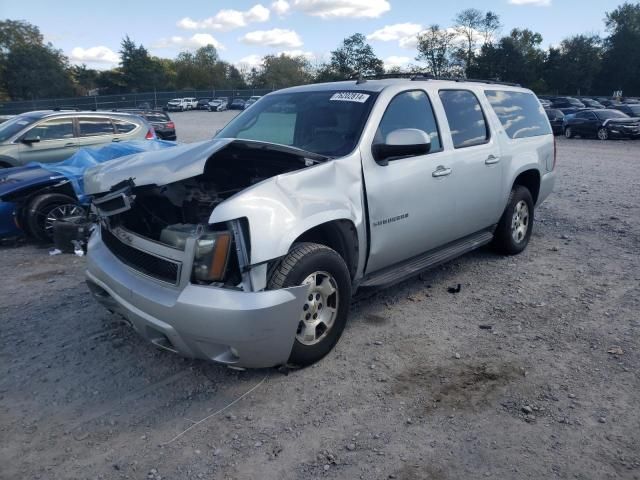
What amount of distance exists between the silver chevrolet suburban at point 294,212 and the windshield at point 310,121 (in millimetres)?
13

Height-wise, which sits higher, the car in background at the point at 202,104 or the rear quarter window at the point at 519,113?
the car in background at the point at 202,104

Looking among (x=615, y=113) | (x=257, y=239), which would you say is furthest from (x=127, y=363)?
(x=615, y=113)

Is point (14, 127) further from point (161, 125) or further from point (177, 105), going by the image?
point (177, 105)

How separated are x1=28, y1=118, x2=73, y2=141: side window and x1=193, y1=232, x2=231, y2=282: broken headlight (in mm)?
8109

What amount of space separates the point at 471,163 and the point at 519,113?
1488mm

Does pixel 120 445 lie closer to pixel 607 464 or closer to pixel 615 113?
pixel 607 464

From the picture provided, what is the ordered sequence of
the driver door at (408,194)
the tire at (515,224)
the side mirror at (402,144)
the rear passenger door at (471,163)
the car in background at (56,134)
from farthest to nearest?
the car in background at (56,134), the tire at (515,224), the rear passenger door at (471,163), the driver door at (408,194), the side mirror at (402,144)

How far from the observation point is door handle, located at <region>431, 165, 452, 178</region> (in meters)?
4.30

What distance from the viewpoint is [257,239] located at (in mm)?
2949

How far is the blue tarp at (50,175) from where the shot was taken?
6.51 metres

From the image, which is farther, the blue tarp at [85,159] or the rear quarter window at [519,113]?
the blue tarp at [85,159]

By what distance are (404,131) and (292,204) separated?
3.61 ft

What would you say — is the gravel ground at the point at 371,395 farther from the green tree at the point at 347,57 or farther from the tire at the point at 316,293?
the green tree at the point at 347,57

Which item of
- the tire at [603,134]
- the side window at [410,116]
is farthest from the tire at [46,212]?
the tire at [603,134]
